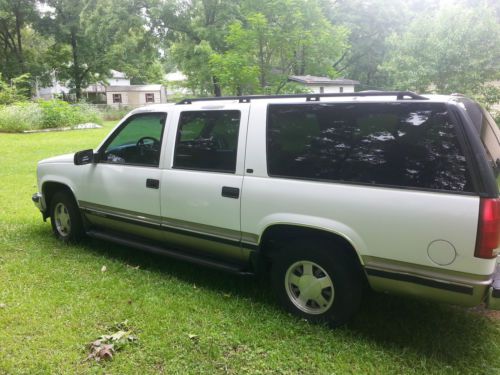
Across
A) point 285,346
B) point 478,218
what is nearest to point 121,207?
point 285,346

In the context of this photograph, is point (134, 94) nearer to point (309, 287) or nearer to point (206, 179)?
point (206, 179)

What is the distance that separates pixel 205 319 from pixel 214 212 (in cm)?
92

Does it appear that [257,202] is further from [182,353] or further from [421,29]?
[421,29]

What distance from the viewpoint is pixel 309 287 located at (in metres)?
3.47

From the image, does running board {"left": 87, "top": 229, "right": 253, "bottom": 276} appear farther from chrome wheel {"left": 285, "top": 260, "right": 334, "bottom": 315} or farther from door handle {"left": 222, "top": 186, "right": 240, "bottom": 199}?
door handle {"left": 222, "top": 186, "right": 240, "bottom": 199}

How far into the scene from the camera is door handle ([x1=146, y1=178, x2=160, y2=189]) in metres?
4.23

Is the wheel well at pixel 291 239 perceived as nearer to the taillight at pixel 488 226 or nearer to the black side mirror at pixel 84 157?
the taillight at pixel 488 226

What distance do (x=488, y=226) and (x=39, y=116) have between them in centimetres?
2274

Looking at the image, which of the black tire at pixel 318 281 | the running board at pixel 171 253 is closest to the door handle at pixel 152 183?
the running board at pixel 171 253

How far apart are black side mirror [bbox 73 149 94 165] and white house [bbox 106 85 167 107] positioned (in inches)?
2185

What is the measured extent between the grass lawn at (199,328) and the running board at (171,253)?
28 cm

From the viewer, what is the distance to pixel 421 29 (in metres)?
17.5

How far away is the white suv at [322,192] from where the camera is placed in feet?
9.02

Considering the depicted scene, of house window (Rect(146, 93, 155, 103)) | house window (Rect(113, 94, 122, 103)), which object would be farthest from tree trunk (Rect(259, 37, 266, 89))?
house window (Rect(113, 94, 122, 103))
